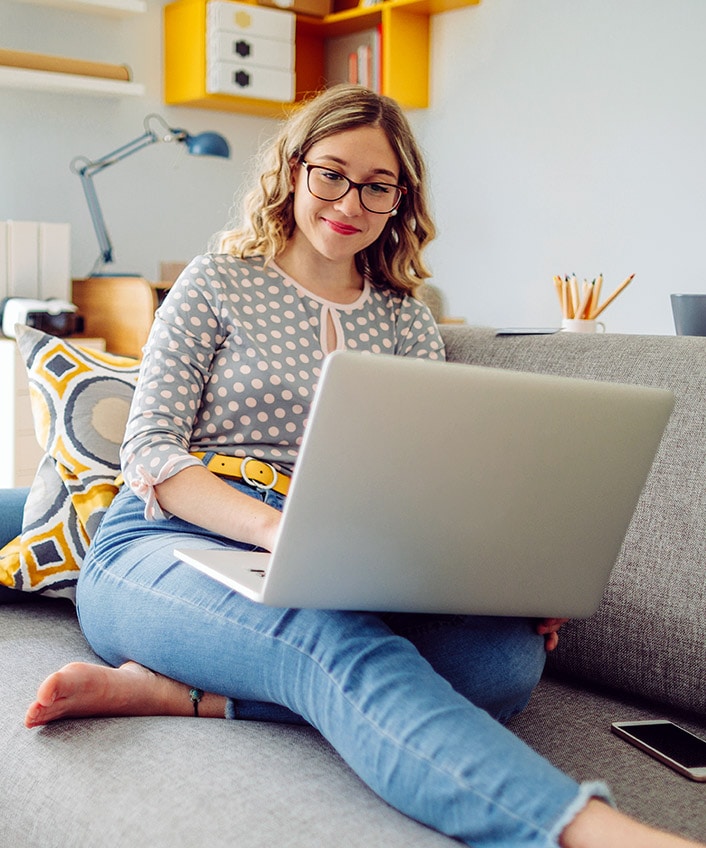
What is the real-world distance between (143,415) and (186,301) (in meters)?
0.18

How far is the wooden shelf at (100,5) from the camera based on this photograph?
3.45 m

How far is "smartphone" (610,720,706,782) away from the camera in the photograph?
1.11 meters

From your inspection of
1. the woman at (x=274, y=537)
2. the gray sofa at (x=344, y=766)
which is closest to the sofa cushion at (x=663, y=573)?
the gray sofa at (x=344, y=766)

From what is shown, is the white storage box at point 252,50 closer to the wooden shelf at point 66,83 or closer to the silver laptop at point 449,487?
the wooden shelf at point 66,83

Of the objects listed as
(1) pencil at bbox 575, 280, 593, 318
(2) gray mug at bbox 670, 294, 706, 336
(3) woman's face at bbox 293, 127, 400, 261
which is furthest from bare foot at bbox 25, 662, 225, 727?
(1) pencil at bbox 575, 280, 593, 318

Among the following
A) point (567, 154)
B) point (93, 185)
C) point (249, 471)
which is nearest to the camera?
point (249, 471)

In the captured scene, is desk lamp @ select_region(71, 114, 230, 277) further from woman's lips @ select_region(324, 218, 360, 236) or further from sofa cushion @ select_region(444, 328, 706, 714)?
sofa cushion @ select_region(444, 328, 706, 714)

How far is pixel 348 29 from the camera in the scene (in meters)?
4.05

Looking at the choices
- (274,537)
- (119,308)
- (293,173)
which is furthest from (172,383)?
(119,308)

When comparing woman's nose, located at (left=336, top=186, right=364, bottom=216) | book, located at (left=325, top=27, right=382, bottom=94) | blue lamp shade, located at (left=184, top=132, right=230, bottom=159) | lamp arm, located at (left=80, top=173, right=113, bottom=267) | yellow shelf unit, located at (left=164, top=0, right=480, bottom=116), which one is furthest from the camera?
book, located at (left=325, top=27, right=382, bottom=94)

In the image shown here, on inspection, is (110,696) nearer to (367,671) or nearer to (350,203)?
(367,671)

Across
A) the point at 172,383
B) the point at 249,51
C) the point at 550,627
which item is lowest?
the point at 550,627

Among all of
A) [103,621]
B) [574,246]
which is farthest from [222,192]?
[103,621]

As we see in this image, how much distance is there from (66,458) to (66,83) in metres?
2.22
